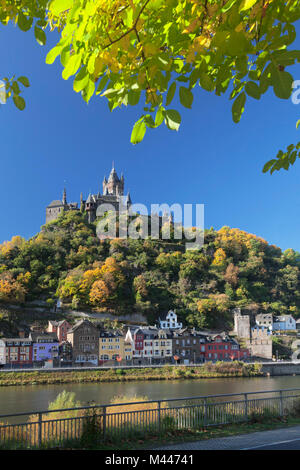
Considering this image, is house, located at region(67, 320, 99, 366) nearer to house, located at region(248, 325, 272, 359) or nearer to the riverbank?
the riverbank

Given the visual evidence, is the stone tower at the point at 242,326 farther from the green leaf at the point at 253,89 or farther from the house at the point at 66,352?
the green leaf at the point at 253,89

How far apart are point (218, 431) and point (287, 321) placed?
68.4 metres

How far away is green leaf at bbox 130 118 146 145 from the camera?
2.62 metres

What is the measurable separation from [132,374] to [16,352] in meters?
14.9

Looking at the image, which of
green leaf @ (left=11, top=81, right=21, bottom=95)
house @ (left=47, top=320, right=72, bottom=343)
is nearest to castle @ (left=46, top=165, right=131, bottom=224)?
house @ (left=47, top=320, right=72, bottom=343)

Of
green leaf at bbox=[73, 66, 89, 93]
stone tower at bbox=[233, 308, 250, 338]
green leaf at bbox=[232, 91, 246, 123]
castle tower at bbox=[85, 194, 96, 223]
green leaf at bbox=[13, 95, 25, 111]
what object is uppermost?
castle tower at bbox=[85, 194, 96, 223]

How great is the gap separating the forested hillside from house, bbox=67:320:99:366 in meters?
11.6

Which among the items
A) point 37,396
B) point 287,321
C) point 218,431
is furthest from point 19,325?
point 218,431

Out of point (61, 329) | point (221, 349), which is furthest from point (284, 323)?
point (61, 329)

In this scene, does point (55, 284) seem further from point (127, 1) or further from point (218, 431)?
point (127, 1)

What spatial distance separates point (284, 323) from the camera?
7175cm

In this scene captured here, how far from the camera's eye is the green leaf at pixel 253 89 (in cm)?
235

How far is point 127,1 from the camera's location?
105 inches

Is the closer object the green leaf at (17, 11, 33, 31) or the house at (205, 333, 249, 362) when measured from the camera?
the green leaf at (17, 11, 33, 31)
